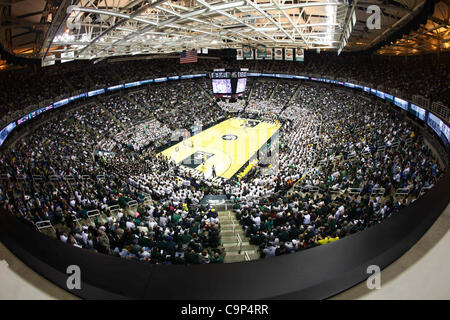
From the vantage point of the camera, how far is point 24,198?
11305mm

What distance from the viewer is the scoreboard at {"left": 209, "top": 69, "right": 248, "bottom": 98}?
2917 cm

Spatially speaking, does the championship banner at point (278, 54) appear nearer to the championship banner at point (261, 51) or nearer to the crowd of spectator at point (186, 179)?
the championship banner at point (261, 51)

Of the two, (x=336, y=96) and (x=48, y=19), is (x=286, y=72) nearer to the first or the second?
(x=336, y=96)

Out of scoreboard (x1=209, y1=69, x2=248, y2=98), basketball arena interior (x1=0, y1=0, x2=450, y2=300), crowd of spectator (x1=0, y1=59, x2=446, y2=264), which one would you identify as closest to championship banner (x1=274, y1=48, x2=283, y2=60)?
basketball arena interior (x1=0, y1=0, x2=450, y2=300)

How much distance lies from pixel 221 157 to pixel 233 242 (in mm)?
16971

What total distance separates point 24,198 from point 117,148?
53.3 ft

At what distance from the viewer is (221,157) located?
26641 millimetres

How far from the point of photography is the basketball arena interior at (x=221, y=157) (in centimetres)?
330

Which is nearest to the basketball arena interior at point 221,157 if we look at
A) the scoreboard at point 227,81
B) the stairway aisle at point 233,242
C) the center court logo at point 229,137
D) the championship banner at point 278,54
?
the stairway aisle at point 233,242

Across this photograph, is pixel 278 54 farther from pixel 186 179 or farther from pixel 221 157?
pixel 186 179

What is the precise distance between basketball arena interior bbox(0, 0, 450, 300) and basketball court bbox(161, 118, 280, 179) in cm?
27

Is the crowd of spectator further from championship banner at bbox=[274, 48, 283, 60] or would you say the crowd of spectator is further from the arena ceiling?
championship banner at bbox=[274, 48, 283, 60]

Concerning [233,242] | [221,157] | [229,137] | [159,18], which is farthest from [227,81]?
[233,242]

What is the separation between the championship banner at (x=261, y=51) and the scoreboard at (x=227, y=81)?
3162mm
